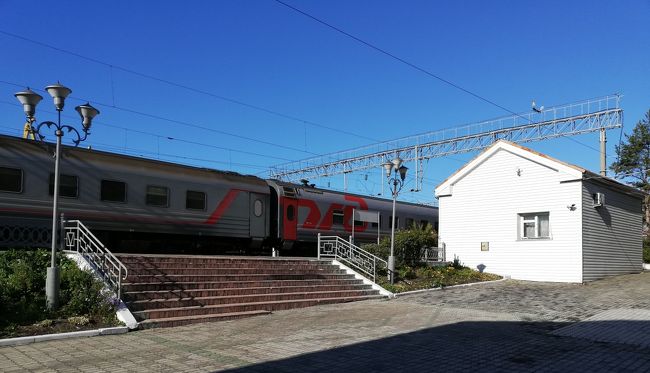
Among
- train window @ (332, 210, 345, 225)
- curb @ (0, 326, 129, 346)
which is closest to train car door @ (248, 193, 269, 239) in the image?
train window @ (332, 210, 345, 225)

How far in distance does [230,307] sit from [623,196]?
1805cm

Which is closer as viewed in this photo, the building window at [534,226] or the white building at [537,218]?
the white building at [537,218]

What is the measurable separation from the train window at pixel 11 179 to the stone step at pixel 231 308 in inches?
236

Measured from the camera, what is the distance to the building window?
20281mm

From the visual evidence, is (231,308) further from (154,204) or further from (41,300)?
(154,204)

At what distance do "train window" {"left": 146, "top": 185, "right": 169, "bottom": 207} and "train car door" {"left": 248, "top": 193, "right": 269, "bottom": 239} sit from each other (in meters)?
3.89

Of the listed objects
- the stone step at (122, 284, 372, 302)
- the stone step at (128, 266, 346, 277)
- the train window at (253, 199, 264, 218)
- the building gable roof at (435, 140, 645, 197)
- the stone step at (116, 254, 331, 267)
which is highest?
the building gable roof at (435, 140, 645, 197)

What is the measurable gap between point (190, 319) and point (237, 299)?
1.93 m

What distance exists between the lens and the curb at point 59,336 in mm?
8555

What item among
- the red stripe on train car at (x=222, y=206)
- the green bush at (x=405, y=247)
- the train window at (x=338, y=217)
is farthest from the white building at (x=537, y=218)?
the red stripe on train car at (x=222, y=206)

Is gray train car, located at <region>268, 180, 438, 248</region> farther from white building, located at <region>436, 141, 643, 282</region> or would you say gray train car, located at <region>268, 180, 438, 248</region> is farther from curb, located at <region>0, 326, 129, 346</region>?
curb, located at <region>0, 326, 129, 346</region>

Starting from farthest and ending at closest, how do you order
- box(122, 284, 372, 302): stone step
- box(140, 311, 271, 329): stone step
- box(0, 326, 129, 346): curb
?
box(122, 284, 372, 302): stone step < box(140, 311, 271, 329): stone step < box(0, 326, 129, 346): curb

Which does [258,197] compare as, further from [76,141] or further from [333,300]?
[76,141]

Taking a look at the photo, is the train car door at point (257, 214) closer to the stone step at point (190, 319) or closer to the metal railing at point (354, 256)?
the metal railing at point (354, 256)
